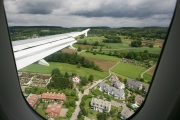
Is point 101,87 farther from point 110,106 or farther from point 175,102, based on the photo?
point 175,102

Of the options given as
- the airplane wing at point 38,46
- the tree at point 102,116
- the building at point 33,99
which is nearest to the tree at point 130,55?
the airplane wing at point 38,46

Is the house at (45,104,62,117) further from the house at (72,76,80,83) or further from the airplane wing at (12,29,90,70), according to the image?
the airplane wing at (12,29,90,70)

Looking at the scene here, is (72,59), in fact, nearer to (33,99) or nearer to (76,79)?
(76,79)

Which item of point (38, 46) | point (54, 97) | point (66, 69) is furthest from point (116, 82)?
point (38, 46)

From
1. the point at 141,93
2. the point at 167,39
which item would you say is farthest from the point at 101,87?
the point at 167,39

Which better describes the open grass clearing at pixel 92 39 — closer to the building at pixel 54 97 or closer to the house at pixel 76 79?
the house at pixel 76 79

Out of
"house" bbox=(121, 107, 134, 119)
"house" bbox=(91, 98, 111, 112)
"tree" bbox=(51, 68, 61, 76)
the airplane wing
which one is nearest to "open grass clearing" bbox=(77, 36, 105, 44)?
the airplane wing
